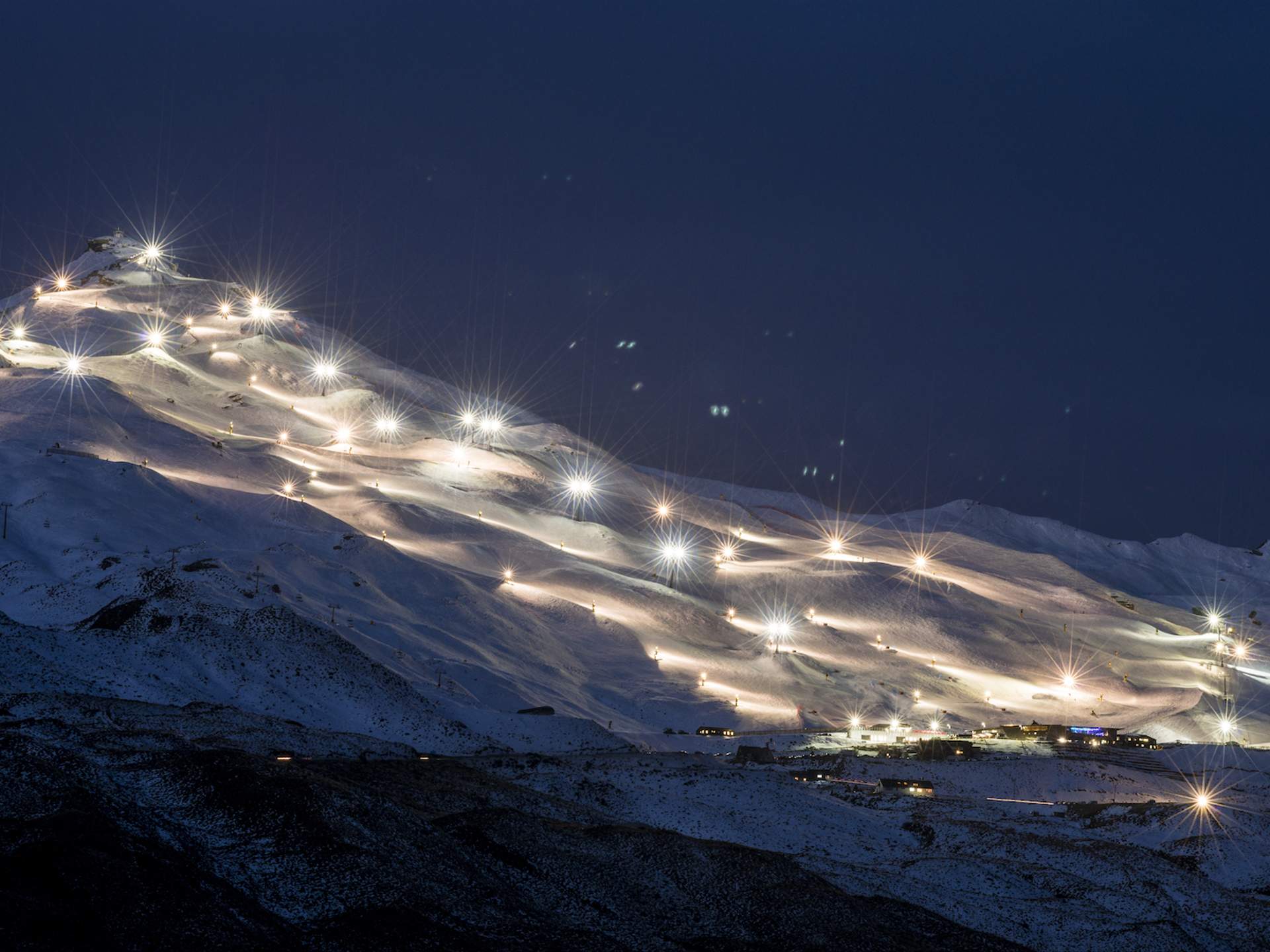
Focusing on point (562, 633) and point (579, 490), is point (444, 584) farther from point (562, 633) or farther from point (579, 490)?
point (579, 490)

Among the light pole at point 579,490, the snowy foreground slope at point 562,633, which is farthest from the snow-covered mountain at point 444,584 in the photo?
the light pole at point 579,490

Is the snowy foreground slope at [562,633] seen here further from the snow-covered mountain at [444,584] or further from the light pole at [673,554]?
the light pole at [673,554]

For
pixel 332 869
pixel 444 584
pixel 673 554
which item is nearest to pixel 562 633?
pixel 444 584

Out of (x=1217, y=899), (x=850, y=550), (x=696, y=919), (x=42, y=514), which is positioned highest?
(x=850, y=550)

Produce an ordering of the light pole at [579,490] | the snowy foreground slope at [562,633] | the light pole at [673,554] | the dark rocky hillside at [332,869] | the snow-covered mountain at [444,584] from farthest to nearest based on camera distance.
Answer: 1. the light pole at [579,490]
2. the light pole at [673,554]
3. the snow-covered mountain at [444,584]
4. the snowy foreground slope at [562,633]
5. the dark rocky hillside at [332,869]

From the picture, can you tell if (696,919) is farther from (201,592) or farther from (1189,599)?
(1189,599)

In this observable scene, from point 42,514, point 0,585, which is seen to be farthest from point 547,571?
point 0,585
